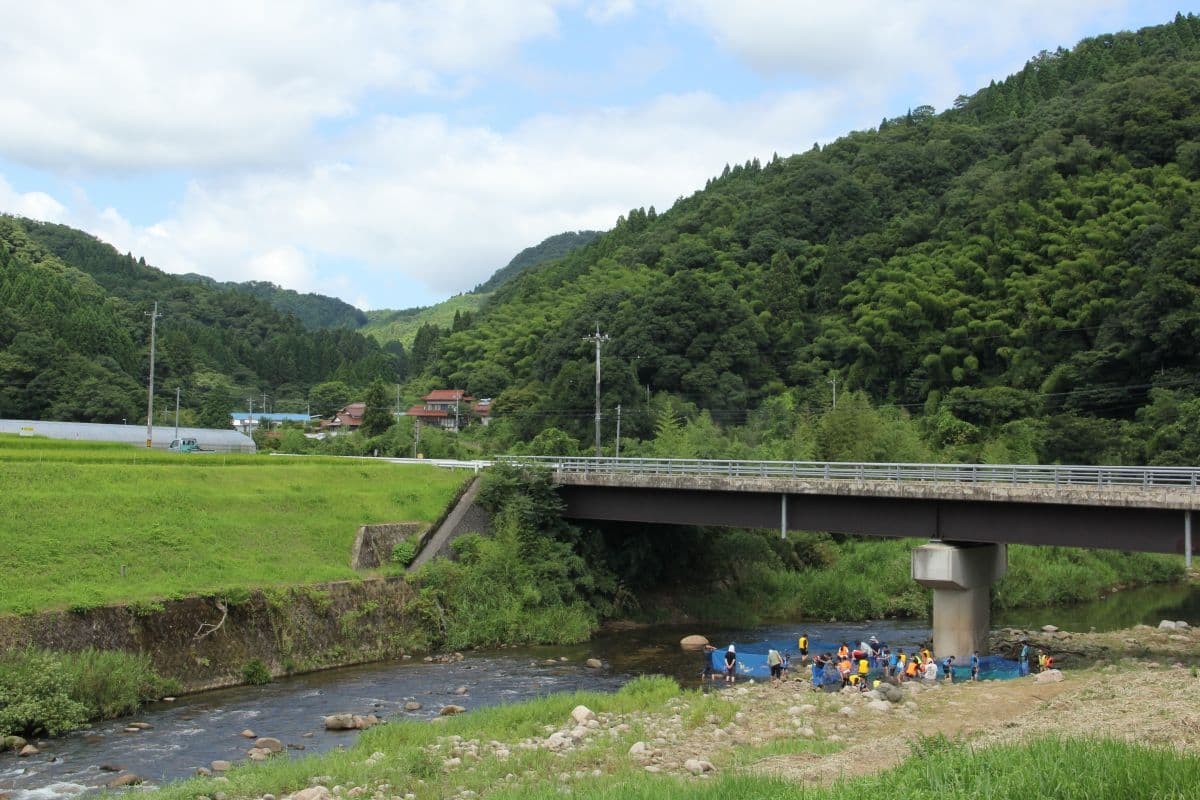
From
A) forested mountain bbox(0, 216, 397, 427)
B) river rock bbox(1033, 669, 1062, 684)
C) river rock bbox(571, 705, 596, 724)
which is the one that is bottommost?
river rock bbox(571, 705, 596, 724)

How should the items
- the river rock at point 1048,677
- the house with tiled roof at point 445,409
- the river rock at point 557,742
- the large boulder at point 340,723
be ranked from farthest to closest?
the house with tiled roof at point 445,409 → the river rock at point 1048,677 → the large boulder at point 340,723 → the river rock at point 557,742

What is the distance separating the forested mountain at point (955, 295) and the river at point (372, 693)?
101 feet

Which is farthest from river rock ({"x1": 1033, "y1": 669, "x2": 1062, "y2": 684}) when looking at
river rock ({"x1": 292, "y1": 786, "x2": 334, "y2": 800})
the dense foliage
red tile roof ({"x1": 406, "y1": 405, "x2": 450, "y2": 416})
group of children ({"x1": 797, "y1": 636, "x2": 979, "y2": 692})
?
red tile roof ({"x1": 406, "y1": 405, "x2": 450, "y2": 416})

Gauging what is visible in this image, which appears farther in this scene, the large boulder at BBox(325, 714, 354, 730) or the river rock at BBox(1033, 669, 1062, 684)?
the river rock at BBox(1033, 669, 1062, 684)

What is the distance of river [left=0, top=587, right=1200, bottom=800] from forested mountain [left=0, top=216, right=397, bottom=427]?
260 ft

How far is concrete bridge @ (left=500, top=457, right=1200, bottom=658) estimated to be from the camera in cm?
3103

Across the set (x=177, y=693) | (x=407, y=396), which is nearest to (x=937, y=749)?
(x=177, y=693)

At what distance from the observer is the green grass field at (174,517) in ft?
102

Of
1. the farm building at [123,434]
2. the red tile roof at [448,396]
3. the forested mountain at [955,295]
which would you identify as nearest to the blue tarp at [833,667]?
the forested mountain at [955,295]

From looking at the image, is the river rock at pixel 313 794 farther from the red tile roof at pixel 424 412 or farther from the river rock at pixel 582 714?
the red tile roof at pixel 424 412

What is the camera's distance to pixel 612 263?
145125 millimetres

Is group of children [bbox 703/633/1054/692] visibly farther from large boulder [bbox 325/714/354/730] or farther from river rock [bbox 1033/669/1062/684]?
large boulder [bbox 325/714/354/730]

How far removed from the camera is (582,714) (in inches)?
1019

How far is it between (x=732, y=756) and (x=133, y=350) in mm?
123824
